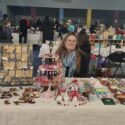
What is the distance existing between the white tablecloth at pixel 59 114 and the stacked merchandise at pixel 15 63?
→ 302 millimetres

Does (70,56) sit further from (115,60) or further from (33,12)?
(33,12)

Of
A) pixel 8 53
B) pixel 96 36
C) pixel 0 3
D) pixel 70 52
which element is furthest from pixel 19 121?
pixel 0 3

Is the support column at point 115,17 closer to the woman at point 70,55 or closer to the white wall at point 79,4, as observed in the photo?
the white wall at point 79,4

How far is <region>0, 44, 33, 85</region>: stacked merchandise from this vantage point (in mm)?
2057

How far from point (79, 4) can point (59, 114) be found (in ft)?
31.7

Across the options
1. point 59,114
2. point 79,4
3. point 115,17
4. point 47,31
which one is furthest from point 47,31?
point 59,114

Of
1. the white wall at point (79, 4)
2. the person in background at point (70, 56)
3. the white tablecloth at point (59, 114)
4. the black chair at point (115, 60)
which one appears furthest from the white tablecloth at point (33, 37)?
the white tablecloth at point (59, 114)

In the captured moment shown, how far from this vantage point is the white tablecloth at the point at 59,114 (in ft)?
5.66

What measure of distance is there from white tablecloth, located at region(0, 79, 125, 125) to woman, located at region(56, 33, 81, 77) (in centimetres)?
84

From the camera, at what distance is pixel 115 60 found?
16.5 ft

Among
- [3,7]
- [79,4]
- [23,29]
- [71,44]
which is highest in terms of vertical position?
[79,4]

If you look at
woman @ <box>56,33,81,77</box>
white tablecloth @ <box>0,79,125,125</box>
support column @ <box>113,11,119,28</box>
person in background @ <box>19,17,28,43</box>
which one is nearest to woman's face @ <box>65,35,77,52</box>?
woman @ <box>56,33,81,77</box>

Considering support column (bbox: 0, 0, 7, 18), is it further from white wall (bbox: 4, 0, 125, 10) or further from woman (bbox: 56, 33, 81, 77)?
woman (bbox: 56, 33, 81, 77)

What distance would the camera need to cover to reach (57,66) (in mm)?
2047
